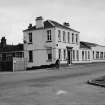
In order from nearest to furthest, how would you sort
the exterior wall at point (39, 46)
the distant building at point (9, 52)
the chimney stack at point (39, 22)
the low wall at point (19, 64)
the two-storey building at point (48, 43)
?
the low wall at point (19, 64) < the two-storey building at point (48, 43) < the exterior wall at point (39, 46) < the chimney stack at point (39, 22) < the distant building at point (9, 52)

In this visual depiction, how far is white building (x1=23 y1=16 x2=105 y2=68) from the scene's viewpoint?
4000 centimetres

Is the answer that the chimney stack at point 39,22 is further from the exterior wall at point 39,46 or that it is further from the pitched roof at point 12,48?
the pitched roof at point 12,48

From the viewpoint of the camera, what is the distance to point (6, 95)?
11.6 meters

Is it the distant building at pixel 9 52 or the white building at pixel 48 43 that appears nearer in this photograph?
the white building at pixel 48 43

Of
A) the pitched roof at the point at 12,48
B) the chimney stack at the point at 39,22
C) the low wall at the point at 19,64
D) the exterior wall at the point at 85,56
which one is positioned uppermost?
the chimney stack at the point at 39,22

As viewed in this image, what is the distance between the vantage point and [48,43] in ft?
133

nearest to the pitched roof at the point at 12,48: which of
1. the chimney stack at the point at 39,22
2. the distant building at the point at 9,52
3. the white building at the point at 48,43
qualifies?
the distant building at the point at 9,52

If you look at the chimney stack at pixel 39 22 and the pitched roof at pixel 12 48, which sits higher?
the chimney stack at pixel 39 22

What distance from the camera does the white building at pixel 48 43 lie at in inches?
1575

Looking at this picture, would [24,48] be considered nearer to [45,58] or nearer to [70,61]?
[45,58]

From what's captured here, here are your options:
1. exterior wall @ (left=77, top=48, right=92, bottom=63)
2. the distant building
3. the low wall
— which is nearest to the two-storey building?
the distant building

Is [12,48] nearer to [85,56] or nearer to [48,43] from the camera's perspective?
[48,43]

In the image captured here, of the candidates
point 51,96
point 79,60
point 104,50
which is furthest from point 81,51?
point 51,96

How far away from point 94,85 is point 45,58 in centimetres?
2572
